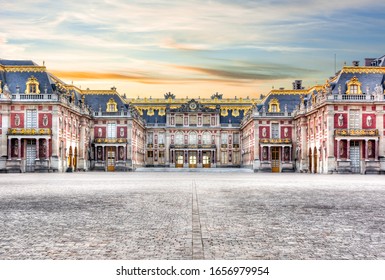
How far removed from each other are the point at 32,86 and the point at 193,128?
1722 inches

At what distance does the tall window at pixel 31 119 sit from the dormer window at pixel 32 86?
2.12 meters

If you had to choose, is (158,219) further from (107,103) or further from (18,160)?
(107,103)

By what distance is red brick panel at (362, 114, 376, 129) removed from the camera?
50469 millimetres

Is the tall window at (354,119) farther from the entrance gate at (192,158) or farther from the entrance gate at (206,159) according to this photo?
the entrance gate at (192,158)

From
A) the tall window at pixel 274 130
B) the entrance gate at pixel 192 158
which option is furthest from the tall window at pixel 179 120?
the tall window at pixel 274 130

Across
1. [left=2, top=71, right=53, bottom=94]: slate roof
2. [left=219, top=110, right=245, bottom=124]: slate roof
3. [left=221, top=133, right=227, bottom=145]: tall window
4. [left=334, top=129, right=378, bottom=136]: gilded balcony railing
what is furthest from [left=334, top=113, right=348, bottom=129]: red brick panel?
[left=219, top=110, right=245, bottom=124]: slate roof

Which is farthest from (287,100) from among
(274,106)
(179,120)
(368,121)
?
(179,120)

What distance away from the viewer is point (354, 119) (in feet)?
166

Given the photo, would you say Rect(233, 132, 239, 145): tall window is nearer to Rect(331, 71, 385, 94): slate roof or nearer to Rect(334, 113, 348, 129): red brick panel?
Rect(331, 71, 385, 94): slate roof

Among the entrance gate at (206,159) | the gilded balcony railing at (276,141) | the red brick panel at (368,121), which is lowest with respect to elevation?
the entrance gate at (206,159)

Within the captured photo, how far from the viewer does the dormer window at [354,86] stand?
50875mm

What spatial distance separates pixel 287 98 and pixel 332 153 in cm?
2201

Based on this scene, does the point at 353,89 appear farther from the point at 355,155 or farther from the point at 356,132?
the point at 355,155
